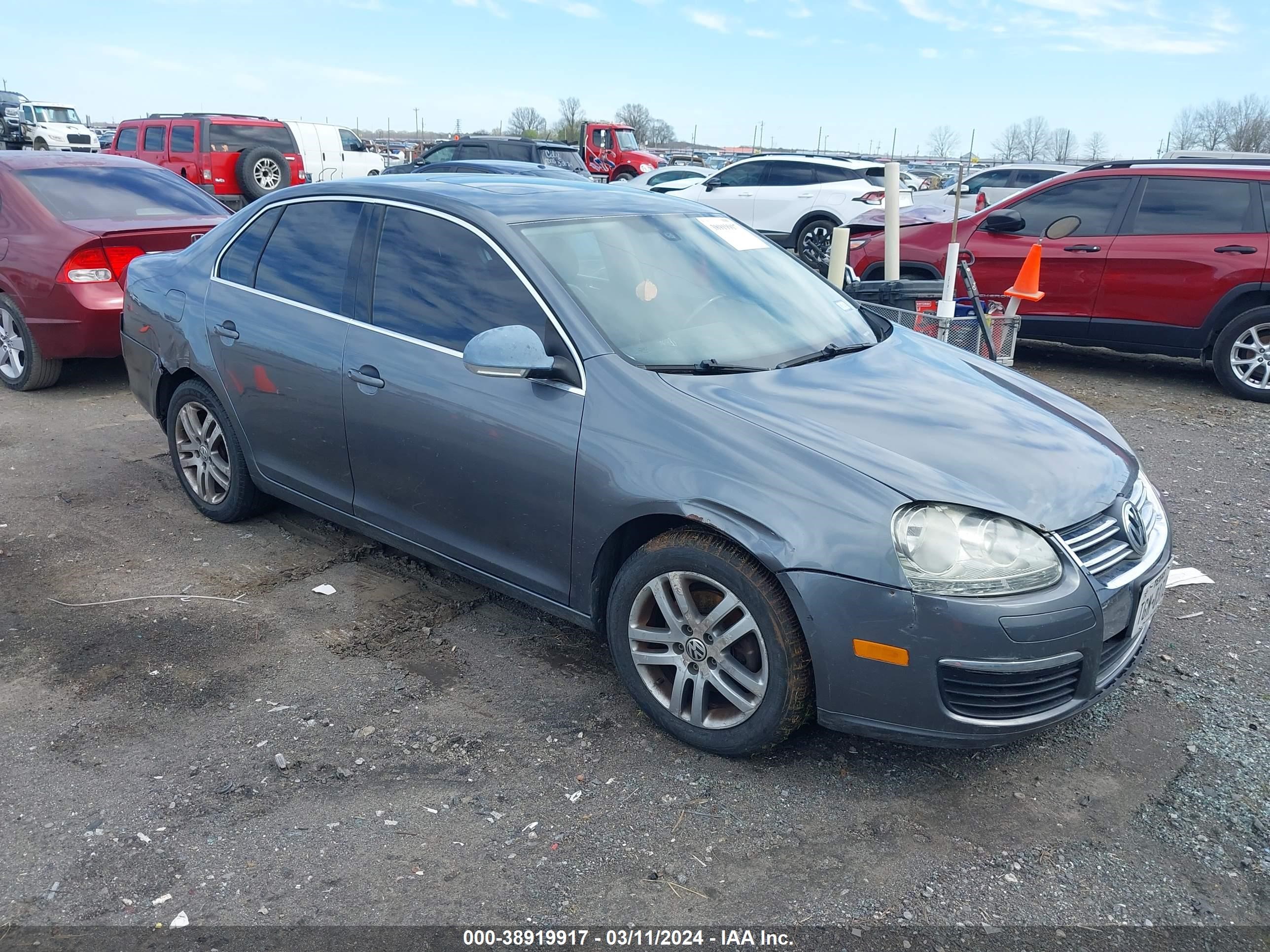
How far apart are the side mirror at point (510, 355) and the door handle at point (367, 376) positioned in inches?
23.7

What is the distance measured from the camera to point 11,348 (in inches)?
289

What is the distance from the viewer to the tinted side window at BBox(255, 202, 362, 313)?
4086 millimetres

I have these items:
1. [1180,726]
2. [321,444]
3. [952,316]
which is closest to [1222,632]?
[1180,726]

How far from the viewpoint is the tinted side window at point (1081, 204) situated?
8.42 meters

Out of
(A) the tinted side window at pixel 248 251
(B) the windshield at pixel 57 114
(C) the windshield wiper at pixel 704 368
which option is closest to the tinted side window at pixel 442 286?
(C) the windshield wiper at pixel 704 368

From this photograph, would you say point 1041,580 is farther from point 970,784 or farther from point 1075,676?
point 970,784

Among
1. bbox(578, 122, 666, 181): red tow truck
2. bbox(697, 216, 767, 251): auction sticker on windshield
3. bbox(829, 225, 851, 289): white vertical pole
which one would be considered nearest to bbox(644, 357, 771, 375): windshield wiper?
bbox(697, 216, 767, 251): auction sticker on windshield

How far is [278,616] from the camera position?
4121 mm

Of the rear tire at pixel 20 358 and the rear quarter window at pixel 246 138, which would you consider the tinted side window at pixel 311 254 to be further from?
the rear quarter window at pixel 246 138

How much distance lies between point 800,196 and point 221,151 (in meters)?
10.6

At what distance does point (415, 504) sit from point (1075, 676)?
2.29 metres

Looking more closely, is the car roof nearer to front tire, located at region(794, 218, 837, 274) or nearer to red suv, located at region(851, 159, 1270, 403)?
red suv, located at region(851, 159, 1270, 403)

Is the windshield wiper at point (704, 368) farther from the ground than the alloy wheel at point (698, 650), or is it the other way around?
the windshield wiper at point (704, 368)

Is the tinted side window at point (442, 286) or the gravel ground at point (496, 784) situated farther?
the tinted side window at point (442, 286)
